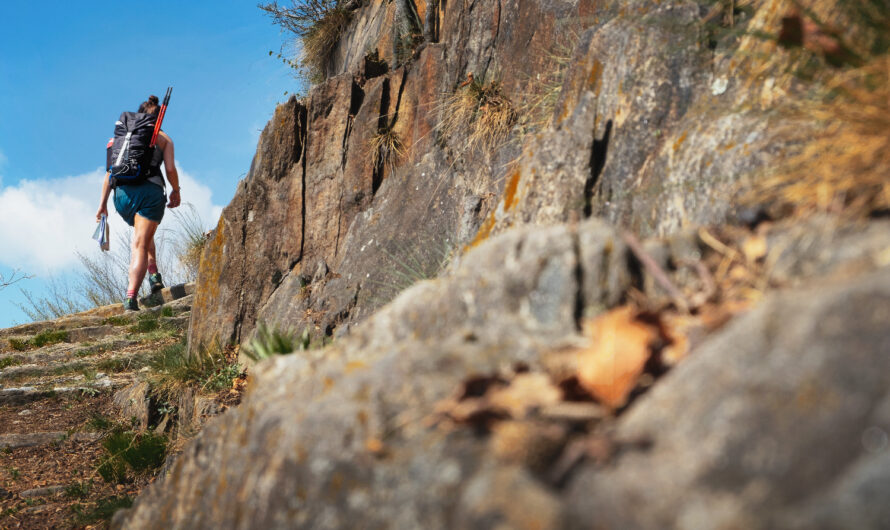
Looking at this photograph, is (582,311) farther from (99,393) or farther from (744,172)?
(99,393)

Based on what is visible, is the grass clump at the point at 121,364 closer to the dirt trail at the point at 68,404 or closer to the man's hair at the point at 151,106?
the dirt trail at the point at 68,404

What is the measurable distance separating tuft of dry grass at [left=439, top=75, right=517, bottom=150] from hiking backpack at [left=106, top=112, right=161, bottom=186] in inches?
163

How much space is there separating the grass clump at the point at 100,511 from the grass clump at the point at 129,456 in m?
0.68

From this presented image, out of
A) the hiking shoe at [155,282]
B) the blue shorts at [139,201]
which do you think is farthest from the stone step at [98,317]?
the blue shorts at [139,201]

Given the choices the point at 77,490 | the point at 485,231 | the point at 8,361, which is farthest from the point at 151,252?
the point at 485,231

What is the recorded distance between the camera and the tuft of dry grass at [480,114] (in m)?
5.90

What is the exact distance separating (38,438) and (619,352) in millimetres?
7156

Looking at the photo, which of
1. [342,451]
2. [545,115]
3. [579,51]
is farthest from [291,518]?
[545,115]

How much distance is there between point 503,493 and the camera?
3.93 ft

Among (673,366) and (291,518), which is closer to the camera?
(673,366)

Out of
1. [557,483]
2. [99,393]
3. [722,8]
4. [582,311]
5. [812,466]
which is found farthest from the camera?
[99,393]

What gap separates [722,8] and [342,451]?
2706 mm

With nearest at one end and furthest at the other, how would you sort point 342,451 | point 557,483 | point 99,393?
point 557,483, point 342,451, point 99,393

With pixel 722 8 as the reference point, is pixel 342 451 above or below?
below
